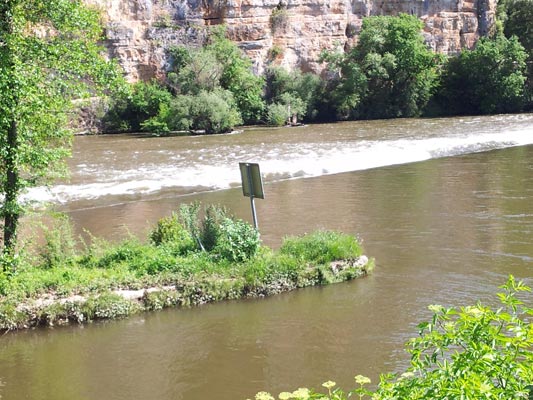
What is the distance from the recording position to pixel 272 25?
2082 inches

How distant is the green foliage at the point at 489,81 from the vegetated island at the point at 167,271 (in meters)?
43.5

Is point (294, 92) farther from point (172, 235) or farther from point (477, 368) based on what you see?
point (477, 368)

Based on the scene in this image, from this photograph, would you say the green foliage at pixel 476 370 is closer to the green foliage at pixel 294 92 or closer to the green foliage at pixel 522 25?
the green foliage at pixel 294 92

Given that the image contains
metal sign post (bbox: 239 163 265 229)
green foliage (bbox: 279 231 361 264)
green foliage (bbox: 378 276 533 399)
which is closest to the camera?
green foliage (bbox: 378 276 533 399)

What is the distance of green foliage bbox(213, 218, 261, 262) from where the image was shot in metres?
10.7

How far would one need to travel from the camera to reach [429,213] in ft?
52.7

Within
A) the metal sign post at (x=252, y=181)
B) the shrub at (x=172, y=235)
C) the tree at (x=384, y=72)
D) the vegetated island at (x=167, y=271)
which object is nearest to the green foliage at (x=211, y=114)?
the tree at (x=384, y=72)

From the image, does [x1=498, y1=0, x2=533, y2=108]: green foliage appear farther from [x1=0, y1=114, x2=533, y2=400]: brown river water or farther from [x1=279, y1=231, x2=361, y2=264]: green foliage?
[x1=279, y1=231, x2=361, y2=264]: green foliage

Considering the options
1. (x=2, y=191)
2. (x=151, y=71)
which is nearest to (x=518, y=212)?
(x=2, y=191)

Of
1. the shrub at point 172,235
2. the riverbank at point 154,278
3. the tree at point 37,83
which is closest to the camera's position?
the riverbank at point 154,278

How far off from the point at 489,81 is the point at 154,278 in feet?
153

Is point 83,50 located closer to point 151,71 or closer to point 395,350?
point 395,350

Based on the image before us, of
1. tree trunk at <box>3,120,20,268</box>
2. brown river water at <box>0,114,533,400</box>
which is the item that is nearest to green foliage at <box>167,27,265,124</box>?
brown river water at <box>0,114,533,400</box>

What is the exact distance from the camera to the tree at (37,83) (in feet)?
31.6
